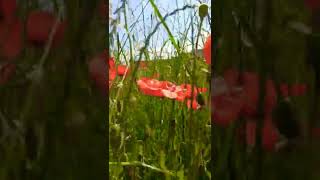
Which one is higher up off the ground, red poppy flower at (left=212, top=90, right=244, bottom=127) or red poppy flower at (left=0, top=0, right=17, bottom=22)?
red poppy flower at (left=0, top=0, right=17, bottom=22)

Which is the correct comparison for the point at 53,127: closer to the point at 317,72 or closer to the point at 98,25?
the point at 98,25

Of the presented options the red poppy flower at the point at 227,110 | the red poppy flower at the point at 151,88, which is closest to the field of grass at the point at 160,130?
the red poppy flower at the point at 151,88

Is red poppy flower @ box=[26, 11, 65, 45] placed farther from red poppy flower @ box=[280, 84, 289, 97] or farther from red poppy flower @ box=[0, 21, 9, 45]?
red poppy flower @ box=[280, 84, 289, 97]

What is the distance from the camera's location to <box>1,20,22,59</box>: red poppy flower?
30.0 inches

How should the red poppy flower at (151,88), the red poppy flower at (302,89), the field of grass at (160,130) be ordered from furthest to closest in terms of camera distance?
the red poppy flower at (151,88) → the field of grass at (160,130) → the red poppy flower at (302,89)

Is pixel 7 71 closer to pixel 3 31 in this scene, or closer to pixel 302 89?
pixel 3 31

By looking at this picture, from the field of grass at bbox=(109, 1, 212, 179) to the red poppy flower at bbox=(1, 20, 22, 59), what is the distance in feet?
0.67

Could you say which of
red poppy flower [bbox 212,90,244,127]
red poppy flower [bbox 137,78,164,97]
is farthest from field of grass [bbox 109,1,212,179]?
red poppy flower [bbox 212,90,244,127]

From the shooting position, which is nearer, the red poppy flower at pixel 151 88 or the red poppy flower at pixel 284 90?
the red poppy flower at pixel 284 90

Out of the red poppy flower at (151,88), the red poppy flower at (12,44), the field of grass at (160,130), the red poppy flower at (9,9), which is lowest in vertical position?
the field of grass at (160,130)

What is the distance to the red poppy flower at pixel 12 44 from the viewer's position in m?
0.76

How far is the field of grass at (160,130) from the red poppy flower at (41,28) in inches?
7.2

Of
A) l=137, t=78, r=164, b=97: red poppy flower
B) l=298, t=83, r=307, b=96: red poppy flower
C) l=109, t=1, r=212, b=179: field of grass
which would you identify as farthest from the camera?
l=137, t=78, r=164, b=97: red poppy flower

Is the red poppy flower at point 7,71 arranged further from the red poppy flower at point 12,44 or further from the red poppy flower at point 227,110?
the red poppy flower at point 227,110
